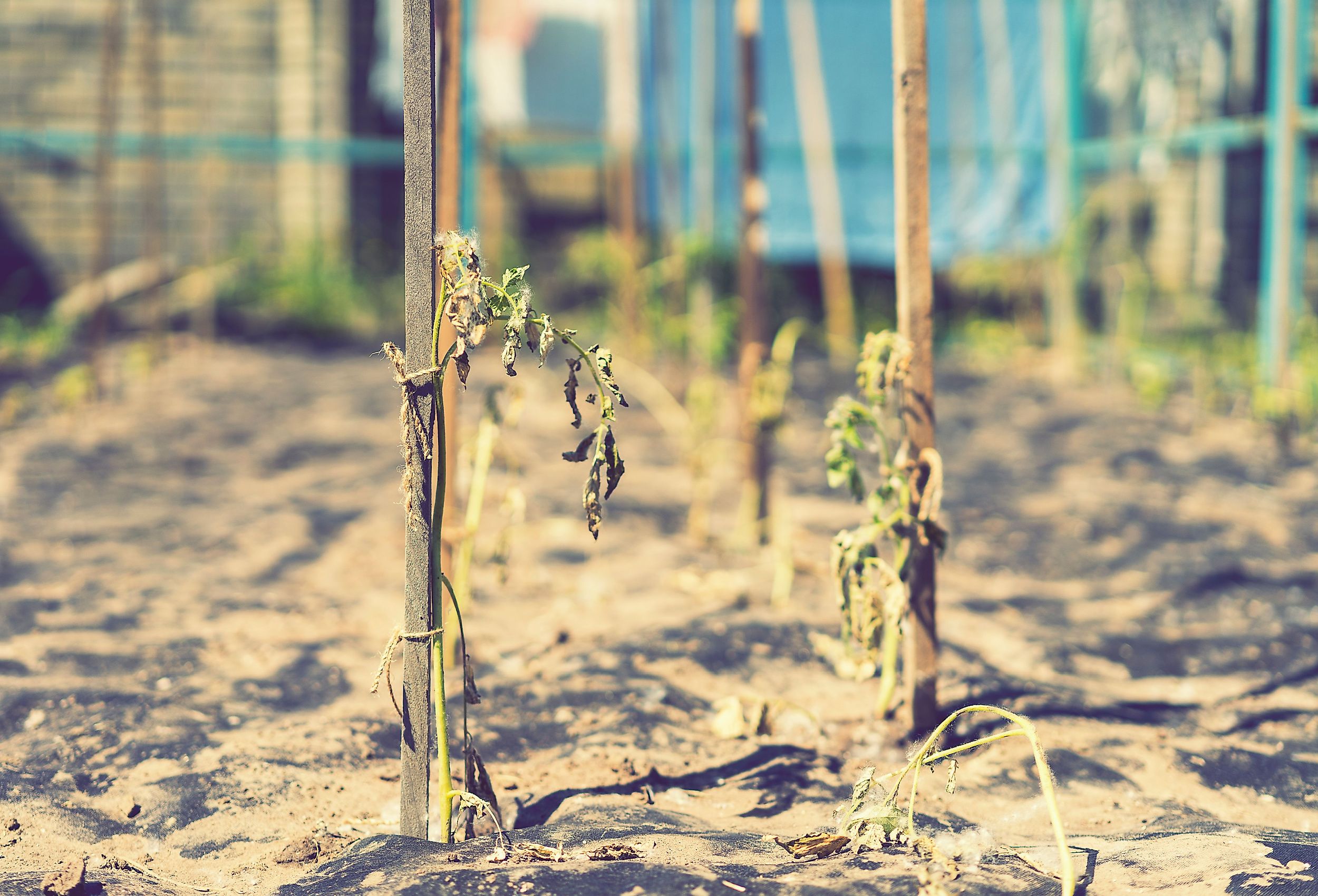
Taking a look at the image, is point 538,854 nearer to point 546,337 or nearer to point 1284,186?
point 546,337

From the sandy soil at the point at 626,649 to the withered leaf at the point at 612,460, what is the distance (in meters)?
0.57

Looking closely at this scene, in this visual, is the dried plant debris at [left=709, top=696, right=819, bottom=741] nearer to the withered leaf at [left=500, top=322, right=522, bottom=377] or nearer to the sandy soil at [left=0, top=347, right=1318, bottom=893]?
the sandy soil at [left=0, top=347, right=1318, bottom=893]

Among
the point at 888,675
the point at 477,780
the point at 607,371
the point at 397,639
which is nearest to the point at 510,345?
the point at 607,371

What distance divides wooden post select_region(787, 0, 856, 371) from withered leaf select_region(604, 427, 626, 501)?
587 centimetres

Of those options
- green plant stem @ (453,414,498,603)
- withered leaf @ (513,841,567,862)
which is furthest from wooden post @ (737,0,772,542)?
withered leaf @ (513,841,567,862)

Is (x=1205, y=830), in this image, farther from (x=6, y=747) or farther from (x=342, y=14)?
(x=342, y=14)

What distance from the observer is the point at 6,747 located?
2252 mm

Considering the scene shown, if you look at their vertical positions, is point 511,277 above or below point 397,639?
above

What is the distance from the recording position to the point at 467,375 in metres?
1.69

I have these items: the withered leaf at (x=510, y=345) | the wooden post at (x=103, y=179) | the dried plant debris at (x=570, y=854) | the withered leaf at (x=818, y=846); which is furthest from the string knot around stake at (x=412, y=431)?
the wooden post at (x=103, y=179)

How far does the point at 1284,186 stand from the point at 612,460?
4.40 metres

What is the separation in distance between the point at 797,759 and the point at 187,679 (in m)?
1.32

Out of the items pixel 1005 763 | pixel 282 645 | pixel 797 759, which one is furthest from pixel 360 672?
pixel 1005 763

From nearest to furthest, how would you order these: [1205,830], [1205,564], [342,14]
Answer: [1205,830]
[1205,564]
[342,14]
